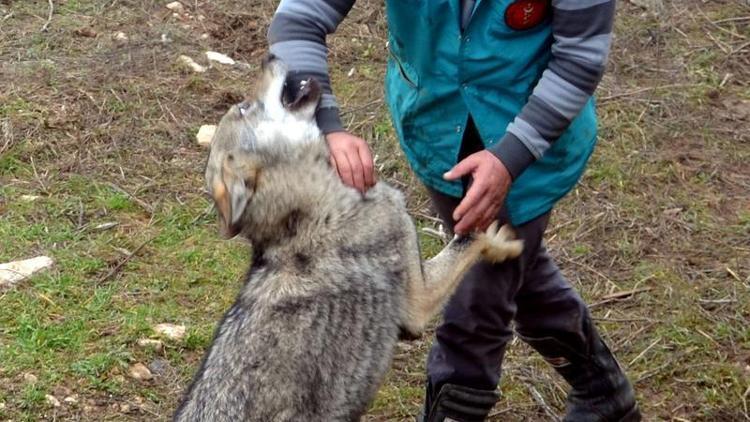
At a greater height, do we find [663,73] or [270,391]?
[270,391]

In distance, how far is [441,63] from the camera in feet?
11.5

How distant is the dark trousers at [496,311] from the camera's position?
12.3ft

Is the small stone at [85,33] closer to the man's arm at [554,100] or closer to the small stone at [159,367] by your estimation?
the small stone at [159,367]

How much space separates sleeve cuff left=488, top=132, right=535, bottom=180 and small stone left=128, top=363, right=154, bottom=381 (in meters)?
2.01

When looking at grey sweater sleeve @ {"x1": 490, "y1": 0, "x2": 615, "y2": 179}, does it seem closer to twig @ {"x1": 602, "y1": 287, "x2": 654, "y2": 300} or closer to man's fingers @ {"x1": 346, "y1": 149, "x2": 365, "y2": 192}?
man's fingers @ {"x1": 346, "y1": 149, "x2": 365, "y2": 192}

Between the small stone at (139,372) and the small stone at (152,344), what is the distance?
0.10 meters

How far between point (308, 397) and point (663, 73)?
13.6ft

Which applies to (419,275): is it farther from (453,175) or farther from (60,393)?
(60,393)

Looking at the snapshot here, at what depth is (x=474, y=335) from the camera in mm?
3807

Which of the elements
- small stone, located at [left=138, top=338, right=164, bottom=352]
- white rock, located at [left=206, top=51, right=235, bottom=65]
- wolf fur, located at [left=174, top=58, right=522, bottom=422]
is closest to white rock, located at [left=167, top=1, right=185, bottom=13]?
white rock, located at [left=206, top=51, right=235, bottom=65]

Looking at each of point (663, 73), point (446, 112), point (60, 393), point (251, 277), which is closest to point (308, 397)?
point (251, 277)

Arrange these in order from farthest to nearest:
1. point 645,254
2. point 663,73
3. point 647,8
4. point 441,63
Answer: point 647,8
point 663,73
point 645,254
point 441,63

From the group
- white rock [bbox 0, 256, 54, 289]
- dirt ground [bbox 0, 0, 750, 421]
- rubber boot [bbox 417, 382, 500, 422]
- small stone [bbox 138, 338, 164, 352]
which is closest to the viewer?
rubber boot [bbox 417, 382, 500, 422]

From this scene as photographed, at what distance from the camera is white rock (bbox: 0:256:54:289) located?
5.07 m
